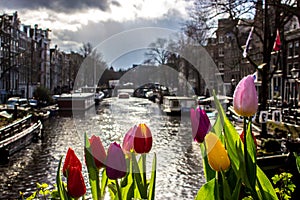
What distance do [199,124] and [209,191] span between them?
229 millimetres

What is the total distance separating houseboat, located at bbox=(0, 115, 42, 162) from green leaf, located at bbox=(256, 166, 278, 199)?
13725mm

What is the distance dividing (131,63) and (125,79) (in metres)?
0.11

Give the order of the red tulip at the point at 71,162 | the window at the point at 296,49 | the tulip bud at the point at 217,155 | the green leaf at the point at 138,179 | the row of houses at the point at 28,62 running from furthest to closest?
1. the row of houses at the point at 28,62
2. the window at the point at 296,49
3. the green leaf at the point at 138,179
4. the red tulip at the point at 71,162
5. the tulip bud at the point at 217,155

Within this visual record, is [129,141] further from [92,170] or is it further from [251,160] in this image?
[251,160]

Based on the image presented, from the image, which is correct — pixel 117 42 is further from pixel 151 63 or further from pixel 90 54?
pixel 151 63

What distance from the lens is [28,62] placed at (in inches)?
1973

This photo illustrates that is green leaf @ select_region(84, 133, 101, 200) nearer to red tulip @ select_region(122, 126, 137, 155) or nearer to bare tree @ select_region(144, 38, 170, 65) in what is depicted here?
red tulip @ select_region(122, 126, 137, 155)

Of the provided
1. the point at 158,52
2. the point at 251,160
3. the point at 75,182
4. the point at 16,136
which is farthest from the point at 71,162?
the point at 16,136

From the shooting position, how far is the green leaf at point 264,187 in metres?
1.38

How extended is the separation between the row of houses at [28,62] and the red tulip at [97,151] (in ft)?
102

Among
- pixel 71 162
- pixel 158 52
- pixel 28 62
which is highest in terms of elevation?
pixel 28 62

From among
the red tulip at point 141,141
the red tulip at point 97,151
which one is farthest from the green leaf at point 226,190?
the red tulip at point 97,151

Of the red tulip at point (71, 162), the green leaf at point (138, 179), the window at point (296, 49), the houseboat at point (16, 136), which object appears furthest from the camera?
the window at point (296, 49)

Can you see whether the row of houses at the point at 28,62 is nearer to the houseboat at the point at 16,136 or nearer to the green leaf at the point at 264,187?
the houseboat at the point at 16,136
